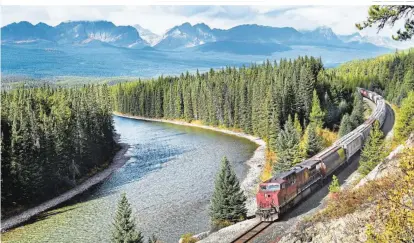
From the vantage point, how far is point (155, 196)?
1924 inches

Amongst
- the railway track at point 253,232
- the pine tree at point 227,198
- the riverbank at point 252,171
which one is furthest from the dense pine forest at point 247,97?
the railway track at point 253,232

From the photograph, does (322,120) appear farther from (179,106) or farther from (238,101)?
(179,106)

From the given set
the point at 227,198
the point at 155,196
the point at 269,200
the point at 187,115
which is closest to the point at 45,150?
the point at 155,196

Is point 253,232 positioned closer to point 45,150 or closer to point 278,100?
point 45,150

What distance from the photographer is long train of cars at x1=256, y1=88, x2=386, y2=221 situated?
103 ft

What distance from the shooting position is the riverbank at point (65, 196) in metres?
43.7

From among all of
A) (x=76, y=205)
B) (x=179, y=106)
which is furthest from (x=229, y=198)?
(x=179, y=106)

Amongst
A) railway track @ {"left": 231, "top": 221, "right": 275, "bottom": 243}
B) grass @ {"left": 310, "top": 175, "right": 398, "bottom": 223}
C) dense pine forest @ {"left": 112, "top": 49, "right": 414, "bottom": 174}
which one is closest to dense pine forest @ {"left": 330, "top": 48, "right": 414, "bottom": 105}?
dense pine forest @ {"left": 112, "top": 49, "right": 414, "bottom": 174}

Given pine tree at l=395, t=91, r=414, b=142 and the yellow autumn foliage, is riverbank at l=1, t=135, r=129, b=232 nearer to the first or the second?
pine tree at l=395, t=91, r=414, b=142

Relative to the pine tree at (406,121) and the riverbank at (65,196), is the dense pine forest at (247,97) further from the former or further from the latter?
the riverbank at (65,196)

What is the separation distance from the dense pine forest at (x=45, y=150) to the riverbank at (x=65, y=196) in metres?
1.12

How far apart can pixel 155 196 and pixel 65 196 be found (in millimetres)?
11903

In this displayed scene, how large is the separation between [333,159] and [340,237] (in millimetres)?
28065

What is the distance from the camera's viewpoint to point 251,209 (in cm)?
3956
